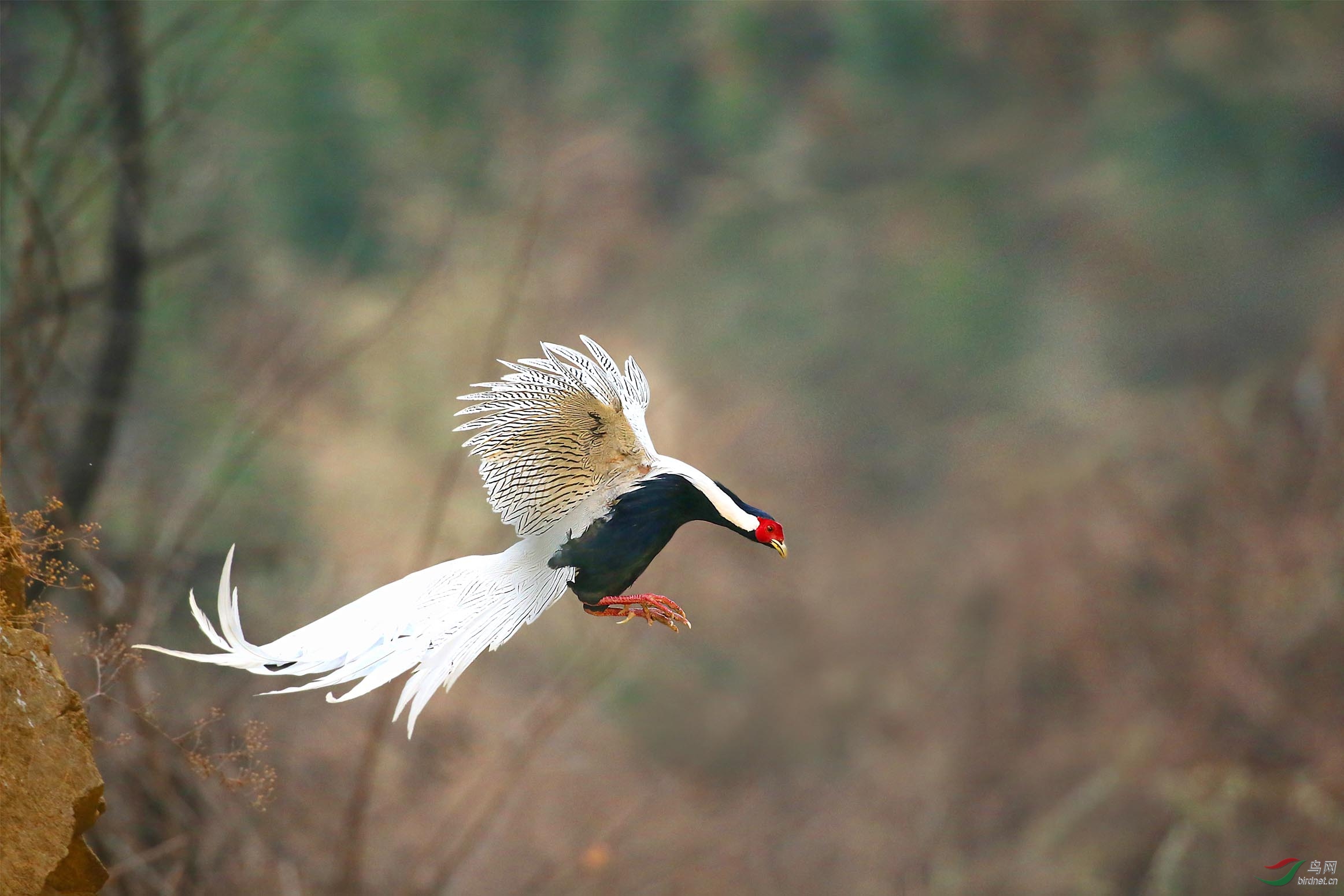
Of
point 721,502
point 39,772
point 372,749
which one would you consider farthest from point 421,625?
point 372,749

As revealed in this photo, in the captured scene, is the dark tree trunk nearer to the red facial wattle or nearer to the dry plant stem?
the dry plant stem

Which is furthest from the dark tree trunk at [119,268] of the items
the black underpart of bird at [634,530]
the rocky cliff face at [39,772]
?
the black underpart of bird at [634,530]

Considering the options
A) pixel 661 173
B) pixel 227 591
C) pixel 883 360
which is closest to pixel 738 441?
pixel 883 360

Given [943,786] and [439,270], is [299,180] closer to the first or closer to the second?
[439,270]

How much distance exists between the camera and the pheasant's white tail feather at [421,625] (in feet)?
3.35

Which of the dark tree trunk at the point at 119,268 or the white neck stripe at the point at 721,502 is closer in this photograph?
the white neck stripe at the point at 721,502

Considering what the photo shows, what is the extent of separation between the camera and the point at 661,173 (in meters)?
5.03

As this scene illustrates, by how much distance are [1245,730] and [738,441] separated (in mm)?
2143

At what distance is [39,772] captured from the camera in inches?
43.7

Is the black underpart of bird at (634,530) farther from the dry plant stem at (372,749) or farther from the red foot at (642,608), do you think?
the dry plant stem at (372,749)

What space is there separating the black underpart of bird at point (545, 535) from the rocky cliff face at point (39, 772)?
0.20m

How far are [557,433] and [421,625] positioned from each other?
219 millimetres

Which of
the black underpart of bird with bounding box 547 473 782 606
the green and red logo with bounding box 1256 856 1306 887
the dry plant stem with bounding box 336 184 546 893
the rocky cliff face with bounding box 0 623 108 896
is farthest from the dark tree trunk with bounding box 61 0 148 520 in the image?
the green and red logo with bounding box 1256 856 1306 887

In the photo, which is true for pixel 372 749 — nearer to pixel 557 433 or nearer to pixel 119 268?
pixel 119 268
